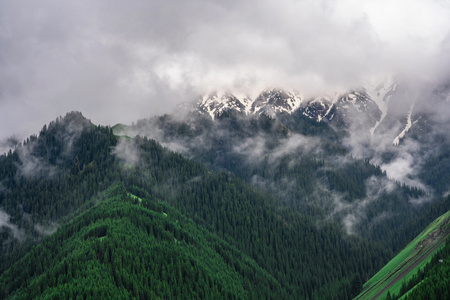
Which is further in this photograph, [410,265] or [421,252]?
[421,252]

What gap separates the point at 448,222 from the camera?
194875 mm

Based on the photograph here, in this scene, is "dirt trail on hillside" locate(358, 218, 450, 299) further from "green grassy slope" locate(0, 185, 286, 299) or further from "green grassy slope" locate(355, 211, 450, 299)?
"green grassy slope" locate(0, 185, 286, 299)

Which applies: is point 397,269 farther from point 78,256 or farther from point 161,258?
point 78,256

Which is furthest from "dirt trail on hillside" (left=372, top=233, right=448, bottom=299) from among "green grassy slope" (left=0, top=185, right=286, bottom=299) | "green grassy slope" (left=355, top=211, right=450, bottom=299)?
"green grassy slope" (left=0, top=185, right=286, bottom=299)

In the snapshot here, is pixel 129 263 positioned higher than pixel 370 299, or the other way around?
pixel 129 263

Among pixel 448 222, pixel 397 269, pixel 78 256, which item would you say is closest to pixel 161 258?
pixel 78 256

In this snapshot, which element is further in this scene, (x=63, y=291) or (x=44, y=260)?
(x=44, y=260)

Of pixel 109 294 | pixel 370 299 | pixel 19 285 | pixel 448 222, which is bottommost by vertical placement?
pixel 370 299

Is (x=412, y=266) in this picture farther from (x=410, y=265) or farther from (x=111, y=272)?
(x=111, y=272)

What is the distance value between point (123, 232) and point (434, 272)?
419 ft

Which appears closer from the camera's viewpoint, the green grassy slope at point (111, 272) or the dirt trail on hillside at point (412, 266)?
the green grassy slope at point (111, 272)

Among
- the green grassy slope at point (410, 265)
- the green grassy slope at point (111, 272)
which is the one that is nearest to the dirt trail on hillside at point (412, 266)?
the green grassy slope at point (410, 265)

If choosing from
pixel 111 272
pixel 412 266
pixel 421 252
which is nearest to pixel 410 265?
pixel 412 266

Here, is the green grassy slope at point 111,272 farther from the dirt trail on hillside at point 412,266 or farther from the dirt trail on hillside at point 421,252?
the dirt trail on hillside at point 421,252
